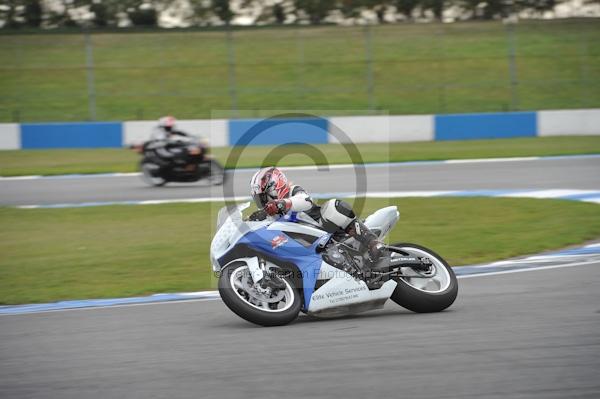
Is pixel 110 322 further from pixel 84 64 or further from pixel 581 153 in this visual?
pixel 84 64

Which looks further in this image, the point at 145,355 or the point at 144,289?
the point at 144,289

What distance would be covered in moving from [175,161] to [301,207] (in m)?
11.7

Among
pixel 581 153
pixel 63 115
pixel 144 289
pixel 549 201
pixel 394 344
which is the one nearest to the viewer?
pixel 394 344

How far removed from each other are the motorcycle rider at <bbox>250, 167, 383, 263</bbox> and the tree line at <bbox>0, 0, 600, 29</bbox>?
30430mm

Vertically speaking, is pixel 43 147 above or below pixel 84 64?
below

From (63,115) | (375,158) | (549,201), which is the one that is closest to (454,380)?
(549,201)

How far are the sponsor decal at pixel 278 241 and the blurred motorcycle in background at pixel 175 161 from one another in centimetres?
1130

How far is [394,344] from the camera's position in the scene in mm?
6047

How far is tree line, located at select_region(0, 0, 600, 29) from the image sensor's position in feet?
120

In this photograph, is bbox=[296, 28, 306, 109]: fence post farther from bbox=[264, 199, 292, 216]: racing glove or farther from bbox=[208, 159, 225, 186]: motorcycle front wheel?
bbox=[264, 199, 292, 216]: racing glove

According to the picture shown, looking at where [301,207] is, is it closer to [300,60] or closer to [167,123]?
[167,123]

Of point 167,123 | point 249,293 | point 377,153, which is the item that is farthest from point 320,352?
point 377,153

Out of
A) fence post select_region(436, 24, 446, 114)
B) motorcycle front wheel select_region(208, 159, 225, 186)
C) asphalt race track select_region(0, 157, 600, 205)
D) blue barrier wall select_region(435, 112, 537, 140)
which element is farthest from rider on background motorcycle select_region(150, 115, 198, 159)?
fence post select_region(436, 24, 446, 114)

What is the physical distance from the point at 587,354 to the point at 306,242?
89.6 inches
